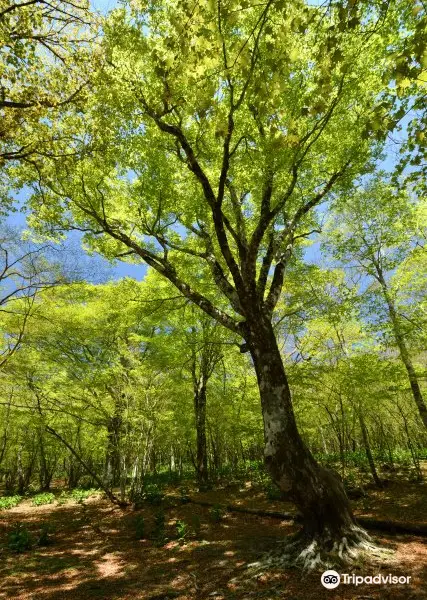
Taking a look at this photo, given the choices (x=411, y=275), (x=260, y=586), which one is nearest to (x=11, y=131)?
(x=260, y=586)

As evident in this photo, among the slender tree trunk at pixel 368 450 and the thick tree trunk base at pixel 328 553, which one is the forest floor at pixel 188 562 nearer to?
the thick tree trunk base at pixel 328 553

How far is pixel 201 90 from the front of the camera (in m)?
4.80

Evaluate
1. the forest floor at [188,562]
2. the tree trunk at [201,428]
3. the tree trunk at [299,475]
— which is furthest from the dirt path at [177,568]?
the tree trunk at [201,428]

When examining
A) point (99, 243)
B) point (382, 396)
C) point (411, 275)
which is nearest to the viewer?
point (99, 243)

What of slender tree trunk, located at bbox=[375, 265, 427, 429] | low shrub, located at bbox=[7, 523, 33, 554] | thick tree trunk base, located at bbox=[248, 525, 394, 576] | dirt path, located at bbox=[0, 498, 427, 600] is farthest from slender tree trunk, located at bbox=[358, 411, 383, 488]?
low shrub, located at bbox=[7, 523, 33, 554]

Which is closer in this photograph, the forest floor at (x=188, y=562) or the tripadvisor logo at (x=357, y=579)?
the tripadvisor logo at (x=357, y=579)

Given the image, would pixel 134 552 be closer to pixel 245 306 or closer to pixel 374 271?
pixel 245 306

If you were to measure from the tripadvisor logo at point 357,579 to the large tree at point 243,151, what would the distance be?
370 millimetres

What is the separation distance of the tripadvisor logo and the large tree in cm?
37

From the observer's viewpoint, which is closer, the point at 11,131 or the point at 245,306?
the point at 11,131

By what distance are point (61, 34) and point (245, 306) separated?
15.6ft

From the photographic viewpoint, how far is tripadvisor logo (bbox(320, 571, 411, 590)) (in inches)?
152

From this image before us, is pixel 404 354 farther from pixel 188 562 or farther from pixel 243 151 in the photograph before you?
pixel 188 562

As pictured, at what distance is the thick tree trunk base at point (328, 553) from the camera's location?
4.29 meters
